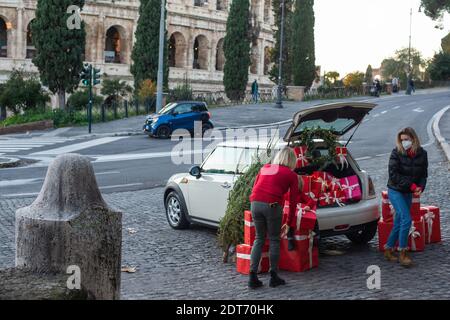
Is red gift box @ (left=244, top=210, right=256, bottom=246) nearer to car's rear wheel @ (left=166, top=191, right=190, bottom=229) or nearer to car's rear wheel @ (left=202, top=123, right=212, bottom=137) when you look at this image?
car's rear wheel @ (left=166, top=191, right=190, bottom=229)

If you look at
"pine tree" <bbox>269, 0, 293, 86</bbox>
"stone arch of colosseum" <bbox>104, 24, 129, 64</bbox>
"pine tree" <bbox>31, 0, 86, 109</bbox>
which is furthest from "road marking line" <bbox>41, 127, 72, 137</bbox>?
"pine tree" <bbox>269, 0, 293, 86</bbox>

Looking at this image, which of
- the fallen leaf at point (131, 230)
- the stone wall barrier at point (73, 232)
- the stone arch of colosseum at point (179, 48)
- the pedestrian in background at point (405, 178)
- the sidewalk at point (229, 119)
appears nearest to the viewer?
the stone wall barrier at point (73, 232)

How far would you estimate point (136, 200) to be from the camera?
14.9 m

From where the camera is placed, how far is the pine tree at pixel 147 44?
155 feet

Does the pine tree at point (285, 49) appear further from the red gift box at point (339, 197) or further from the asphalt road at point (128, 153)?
the red gift box at point (339, 197)

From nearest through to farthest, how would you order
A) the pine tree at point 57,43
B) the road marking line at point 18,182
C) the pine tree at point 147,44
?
the road marking line at point 18,182
the pine tree at point 57,43
the pine tree at point 147,44

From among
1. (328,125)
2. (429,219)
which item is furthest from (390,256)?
(328,125)

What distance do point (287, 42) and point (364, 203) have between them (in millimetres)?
54022

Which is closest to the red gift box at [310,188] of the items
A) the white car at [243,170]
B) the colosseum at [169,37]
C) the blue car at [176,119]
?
the white car at [243,170]

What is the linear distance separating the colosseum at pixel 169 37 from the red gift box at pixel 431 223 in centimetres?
4581

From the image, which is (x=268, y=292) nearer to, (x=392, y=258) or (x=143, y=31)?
(x=392, y=258)

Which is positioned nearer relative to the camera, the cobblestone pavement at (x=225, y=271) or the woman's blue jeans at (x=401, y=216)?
the cobblestone pavement at (x=225, y=271)

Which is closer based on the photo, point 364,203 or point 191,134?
point 364,203
